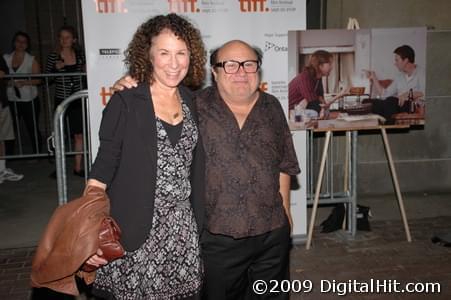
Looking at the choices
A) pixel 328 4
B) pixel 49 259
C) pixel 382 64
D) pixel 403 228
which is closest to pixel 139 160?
pixel 49 259

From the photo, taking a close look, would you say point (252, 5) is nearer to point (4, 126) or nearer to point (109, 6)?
point (109, 6)

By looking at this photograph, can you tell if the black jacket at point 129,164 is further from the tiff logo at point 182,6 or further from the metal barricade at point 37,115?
the metal barricade at point 37,115

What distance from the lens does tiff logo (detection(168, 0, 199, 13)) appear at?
4887 mm

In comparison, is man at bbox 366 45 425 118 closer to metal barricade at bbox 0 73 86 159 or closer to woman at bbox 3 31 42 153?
metal barricade at bbox 0 73 86 159

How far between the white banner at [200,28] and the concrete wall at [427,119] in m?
2.09

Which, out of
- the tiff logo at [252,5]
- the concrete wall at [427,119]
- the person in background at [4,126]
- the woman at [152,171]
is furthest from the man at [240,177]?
the person in background at [4,126]

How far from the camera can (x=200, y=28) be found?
4.96m

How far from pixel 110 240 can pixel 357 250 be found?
3569 millimetres

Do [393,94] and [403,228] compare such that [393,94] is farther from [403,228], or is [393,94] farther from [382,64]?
[403,228]

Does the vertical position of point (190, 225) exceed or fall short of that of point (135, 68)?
it falls short

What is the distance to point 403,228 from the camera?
6164mm

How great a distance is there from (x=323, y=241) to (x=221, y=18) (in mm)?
2603

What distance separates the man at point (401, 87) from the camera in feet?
17.6

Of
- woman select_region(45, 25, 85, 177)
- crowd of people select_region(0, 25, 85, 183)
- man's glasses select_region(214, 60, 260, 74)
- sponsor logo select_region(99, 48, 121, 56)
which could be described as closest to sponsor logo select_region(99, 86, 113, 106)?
sponsor logo select_region(99, 48, 121, 56)
